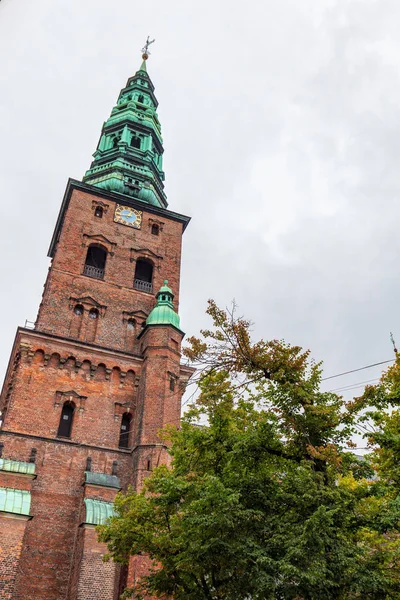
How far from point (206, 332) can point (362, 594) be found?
668 cm

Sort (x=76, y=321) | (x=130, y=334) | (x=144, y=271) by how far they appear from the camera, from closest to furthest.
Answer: (x=76, y=321)
(x=130, y=334)
(x=144, y=271)

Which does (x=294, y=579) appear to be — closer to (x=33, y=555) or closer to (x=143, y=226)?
(x=33, y=555)

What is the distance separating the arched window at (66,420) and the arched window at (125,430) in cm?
229

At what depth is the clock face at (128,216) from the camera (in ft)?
110

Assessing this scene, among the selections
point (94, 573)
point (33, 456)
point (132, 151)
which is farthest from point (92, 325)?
point (132, 151)

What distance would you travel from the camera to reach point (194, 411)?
14844 millimetres

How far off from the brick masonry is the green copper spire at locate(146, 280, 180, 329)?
0.52 m

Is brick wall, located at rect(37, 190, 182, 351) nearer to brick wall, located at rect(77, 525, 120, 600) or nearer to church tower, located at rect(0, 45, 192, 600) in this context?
church tower, located at rect(0, 45, 192, 600)

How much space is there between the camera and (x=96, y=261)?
31938mm

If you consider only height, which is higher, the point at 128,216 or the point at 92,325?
the point at 128,216

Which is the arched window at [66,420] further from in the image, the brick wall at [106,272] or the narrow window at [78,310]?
the narrow window at [78,310]

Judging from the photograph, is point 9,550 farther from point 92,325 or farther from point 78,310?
point 78,310

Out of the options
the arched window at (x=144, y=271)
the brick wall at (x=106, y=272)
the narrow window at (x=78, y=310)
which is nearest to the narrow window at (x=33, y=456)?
the brick wall at (x=106, y=272)

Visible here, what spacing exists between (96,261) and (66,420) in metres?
10.7
